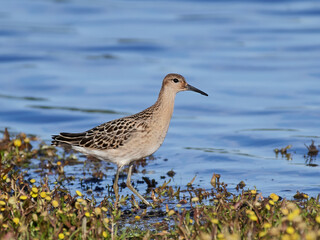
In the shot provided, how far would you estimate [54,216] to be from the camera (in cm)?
764

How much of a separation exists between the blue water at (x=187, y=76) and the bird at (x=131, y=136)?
2.95 feet

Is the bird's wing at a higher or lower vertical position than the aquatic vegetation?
higher

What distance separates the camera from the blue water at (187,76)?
13.4 m

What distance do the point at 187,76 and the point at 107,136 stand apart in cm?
887

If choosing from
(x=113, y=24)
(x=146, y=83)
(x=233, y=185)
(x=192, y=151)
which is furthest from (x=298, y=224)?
(x=113, y=24)

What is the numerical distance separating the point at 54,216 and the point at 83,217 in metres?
0.32

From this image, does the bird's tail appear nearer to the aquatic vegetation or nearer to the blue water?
the blue water

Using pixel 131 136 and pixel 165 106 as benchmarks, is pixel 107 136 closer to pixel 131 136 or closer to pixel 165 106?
pixel 131 136

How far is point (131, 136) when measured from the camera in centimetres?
1045

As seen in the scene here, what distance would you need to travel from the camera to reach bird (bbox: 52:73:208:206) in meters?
10.4

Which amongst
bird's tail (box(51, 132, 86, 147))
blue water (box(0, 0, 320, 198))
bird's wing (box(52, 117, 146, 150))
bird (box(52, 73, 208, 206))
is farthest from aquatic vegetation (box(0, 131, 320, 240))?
blue water (box(0, 0, 320, 198))

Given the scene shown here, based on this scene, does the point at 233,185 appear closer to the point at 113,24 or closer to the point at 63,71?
the point at 63,71

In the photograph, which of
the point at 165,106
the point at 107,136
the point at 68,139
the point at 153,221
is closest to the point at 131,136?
the point at 107,136

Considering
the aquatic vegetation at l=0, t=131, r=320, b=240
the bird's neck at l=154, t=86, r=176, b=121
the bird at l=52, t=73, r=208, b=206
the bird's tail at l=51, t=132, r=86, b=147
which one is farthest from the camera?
the bird's tail at l=51, t=132, r=86, b=147
